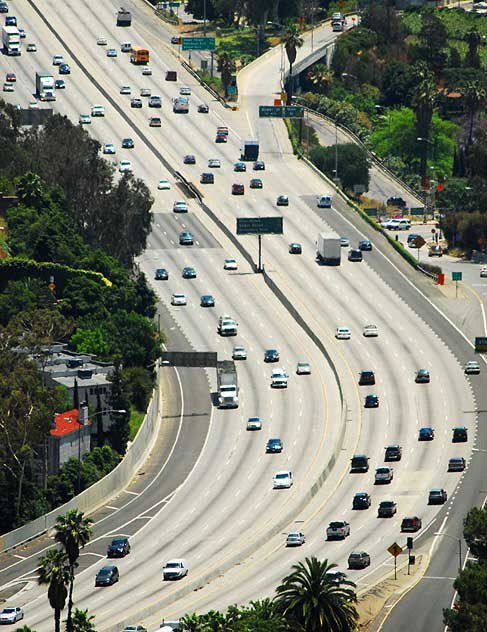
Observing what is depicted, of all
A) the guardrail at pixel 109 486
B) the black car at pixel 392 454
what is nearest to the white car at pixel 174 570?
the guardrail at pixel 109 486

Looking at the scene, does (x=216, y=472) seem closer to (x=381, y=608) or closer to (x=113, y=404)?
(x=113, y=404)

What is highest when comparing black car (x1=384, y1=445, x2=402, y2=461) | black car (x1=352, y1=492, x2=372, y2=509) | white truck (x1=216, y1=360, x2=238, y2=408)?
white truck (x1=216, y1=360, x2=238, y2=408)

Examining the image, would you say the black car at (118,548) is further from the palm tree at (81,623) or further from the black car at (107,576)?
the palm tree at (81,623)

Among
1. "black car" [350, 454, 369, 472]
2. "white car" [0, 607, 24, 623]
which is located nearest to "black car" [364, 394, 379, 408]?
"black car" [350, 454, 369, 472]

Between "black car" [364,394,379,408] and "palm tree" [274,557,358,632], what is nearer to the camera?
"palm tree" [274,557,358,632]

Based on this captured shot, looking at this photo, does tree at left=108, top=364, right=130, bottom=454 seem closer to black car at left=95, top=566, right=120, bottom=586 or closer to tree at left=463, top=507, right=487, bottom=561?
black car at left=95, top=566, right=120, bottom=586

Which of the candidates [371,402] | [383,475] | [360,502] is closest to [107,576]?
[360,502]
